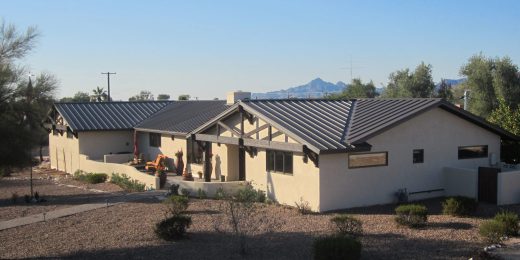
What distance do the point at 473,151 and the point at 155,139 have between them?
18.7 meters

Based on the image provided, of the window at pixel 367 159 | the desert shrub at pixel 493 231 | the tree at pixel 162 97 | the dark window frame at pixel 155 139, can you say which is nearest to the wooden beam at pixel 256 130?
the window at pixel 367 159

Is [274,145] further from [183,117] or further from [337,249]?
[183,117]

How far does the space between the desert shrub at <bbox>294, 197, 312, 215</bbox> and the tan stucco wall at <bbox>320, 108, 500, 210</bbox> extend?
61 cm

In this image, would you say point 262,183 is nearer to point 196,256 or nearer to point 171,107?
point 196,256

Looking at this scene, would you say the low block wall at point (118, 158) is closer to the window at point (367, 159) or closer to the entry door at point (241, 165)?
the entry door at point (241, 165)

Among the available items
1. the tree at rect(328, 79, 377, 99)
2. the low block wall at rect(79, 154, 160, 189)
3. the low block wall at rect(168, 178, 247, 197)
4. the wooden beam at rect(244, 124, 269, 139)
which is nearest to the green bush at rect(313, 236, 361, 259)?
the wooden beam at rect(244, 124, 269, 139)

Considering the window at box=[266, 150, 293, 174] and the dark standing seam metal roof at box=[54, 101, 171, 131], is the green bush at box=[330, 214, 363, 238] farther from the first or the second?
the dark standing seam metal roof at box=[54, 101, 171, 131]

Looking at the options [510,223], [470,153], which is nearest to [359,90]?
[470,153]

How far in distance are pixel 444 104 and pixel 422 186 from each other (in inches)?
128

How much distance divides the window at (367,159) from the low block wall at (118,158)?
1919 cm

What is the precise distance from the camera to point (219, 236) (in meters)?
16.2

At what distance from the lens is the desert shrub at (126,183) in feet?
92.7

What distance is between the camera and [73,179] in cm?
3522

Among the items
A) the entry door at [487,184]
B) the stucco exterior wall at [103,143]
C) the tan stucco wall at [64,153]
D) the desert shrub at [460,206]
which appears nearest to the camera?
the desert shrub at [460,206]
